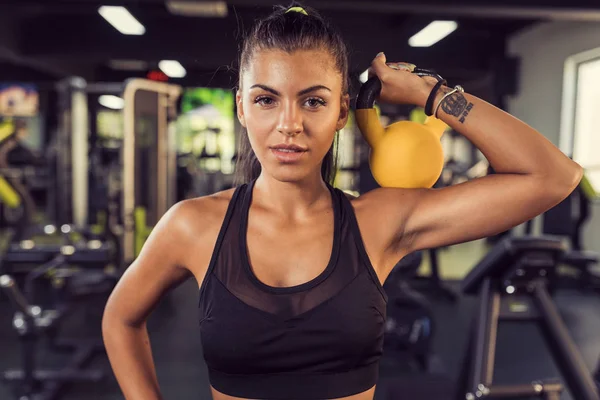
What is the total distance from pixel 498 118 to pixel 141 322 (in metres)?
0.69

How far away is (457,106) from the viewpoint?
80cm

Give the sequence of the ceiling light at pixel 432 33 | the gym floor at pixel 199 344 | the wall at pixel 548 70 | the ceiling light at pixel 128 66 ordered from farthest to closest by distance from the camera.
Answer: the ceiling light at pixel 128 66 → the ceiling light at pixel 432 33 → the wall at pixel 548 70 → the gym floor at pixel 199 344

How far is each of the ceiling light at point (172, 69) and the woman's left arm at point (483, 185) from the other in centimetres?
706

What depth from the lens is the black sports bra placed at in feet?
2.42

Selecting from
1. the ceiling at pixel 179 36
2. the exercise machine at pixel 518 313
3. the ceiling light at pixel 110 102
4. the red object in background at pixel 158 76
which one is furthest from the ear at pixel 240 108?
the ceiling light at pixel 110 102

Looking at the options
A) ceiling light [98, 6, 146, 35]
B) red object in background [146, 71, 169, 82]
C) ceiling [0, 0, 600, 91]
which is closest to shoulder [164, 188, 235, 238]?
ceiling light [98, 6, 146, 35]

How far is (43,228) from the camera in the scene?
3715 mm

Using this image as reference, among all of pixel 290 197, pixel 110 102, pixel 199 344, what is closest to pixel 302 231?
pixel 290 197

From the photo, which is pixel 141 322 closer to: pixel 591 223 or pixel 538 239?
pixel 538 239

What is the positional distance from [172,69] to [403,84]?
319 inches

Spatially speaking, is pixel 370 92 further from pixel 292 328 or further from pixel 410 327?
pixel 410 327

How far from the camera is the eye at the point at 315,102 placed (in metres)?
0.74

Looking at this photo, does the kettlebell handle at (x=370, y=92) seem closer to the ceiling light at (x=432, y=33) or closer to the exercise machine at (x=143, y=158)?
the exercise machine at (x=143, y=158)

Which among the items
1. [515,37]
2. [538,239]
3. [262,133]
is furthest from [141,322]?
[515,37]
